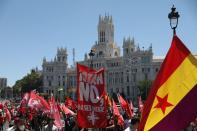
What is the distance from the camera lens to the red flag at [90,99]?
8445 millimetres

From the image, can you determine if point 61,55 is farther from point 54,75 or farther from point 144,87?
point 144,87

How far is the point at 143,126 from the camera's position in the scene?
5141mm

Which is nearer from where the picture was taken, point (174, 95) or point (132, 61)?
point (174, 95)

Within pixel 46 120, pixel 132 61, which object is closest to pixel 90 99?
pixel 46 120

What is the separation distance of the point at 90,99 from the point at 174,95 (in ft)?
12.1

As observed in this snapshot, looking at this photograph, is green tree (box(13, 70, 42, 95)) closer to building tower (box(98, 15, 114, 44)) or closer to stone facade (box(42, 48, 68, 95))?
stone facade (box(42, 48, 68, 95))

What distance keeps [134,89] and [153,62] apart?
300 inches

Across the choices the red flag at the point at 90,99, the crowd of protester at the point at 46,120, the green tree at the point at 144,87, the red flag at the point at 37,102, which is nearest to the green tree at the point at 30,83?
the green tree at the point at 144,87

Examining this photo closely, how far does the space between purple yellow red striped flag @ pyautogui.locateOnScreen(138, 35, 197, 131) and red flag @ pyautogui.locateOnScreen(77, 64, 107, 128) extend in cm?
336

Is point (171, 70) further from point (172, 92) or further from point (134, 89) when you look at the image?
point (134, 89)

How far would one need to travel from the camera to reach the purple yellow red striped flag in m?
4.97

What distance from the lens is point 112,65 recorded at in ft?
352

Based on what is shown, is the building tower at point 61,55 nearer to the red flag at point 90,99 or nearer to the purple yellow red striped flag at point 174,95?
the red flag at point 90,99

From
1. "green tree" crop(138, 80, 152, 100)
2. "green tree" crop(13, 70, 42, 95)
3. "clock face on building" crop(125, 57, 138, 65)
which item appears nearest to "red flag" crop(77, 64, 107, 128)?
"green tree" crop(138, 80, 152, 100)
